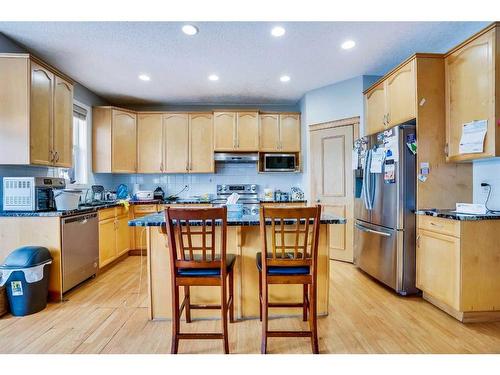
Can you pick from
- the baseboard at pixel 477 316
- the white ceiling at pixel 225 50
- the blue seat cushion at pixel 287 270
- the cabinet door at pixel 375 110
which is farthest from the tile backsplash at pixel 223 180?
the blue seat cushion at pixel 287 270

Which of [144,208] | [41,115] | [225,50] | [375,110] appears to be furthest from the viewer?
[144,208]

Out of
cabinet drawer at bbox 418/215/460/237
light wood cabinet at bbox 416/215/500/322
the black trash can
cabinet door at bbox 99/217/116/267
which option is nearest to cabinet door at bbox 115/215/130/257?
cabinet door at bbox 99/217/116/267

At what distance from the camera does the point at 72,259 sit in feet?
8.78

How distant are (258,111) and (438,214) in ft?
10.5

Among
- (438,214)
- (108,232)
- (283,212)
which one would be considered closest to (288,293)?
(283,212)

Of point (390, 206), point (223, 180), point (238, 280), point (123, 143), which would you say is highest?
point (123, 143)

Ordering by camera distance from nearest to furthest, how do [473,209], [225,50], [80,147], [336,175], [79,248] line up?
[473,209] → [79,248] → [225,50] → [336,175] → [80,147]

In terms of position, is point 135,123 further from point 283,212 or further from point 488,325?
point 488,325

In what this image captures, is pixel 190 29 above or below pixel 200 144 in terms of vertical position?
above

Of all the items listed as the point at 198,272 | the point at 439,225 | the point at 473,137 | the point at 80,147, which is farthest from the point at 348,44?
the point at 80,147

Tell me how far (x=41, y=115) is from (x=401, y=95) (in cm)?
375

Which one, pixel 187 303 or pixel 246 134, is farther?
pixel 246 134

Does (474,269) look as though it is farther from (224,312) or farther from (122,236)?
(122,236)

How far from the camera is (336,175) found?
3865 millimetres
